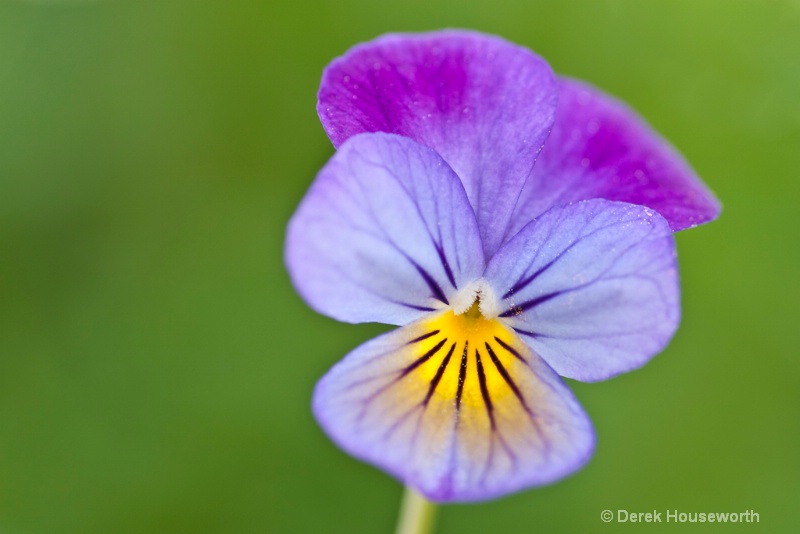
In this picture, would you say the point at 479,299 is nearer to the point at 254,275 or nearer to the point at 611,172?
the point at 611,172

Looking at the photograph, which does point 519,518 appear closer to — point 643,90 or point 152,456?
point 152,456

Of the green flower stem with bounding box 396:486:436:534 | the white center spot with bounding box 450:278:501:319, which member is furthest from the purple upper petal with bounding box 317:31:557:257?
the green flower stem with bounding box 396:486:436:534

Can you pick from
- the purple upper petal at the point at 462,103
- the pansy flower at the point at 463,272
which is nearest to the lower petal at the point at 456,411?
the pansy flower at the point at 463,272

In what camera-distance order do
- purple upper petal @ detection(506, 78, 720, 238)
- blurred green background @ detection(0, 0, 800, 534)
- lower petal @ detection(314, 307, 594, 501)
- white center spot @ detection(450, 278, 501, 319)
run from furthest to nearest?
blurred green background @ detection(0, 0, 800, 534), purple upper petal @ detection(506, 78, 720, 238), white center spot @ detection(450, 278, 501, 319), lower petal @ detection(314, 307, 594, 501)

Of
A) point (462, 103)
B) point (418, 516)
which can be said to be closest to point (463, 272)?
point (462, 103)

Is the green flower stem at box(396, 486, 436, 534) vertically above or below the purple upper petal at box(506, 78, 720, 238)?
below

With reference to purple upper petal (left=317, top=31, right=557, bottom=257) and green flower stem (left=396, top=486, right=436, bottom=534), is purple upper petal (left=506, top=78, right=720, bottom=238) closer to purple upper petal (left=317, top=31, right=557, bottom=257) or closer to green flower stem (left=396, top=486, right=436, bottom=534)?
purple upper petal (left=317, top=31, right=557, bottom=257)

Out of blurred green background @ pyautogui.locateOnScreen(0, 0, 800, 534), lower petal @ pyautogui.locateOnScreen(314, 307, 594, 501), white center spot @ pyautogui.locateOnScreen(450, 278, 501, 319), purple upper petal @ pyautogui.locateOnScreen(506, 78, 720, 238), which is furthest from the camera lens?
blurred green background @ pyautogui.locateOnScreen(0, 0, 800, 534)

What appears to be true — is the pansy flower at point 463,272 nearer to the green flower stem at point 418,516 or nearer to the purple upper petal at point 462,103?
the purple upper petal at point 462,103
